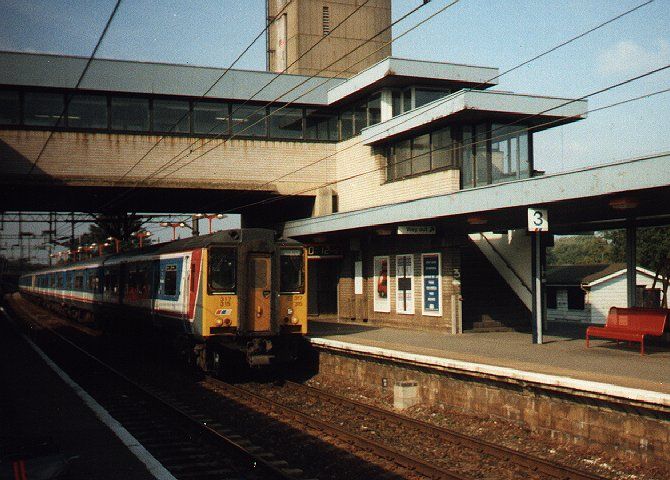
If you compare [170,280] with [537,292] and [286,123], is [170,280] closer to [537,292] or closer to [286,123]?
[537,292]

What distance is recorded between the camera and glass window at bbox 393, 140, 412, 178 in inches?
819

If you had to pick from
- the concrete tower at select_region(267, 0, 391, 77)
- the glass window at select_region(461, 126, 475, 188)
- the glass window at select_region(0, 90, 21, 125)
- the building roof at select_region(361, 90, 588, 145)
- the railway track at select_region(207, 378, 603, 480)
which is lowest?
the railway track at select_region(207, 378, 603, 480)

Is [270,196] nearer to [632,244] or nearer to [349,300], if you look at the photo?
[349,300]

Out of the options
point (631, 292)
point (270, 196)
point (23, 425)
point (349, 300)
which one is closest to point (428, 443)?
point (23, 425)

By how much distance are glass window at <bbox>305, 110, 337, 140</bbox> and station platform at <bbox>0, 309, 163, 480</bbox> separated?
13.7 m

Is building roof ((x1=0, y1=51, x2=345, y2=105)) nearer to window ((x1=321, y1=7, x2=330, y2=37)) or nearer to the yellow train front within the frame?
the yellow train front

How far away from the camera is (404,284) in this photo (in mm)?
19844

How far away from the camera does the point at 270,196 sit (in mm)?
26422

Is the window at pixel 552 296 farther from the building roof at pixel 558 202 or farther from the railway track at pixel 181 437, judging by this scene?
the railway track at pixel 181 437

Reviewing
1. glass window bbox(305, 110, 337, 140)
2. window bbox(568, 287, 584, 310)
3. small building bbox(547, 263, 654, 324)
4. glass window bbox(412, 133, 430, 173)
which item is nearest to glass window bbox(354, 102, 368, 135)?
glass window bbox(305, 110, 337, 140)

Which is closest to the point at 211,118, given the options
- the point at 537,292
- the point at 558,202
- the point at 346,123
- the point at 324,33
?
the point at 346,123

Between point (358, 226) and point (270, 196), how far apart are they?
27.6ft

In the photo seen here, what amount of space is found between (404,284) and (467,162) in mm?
3934

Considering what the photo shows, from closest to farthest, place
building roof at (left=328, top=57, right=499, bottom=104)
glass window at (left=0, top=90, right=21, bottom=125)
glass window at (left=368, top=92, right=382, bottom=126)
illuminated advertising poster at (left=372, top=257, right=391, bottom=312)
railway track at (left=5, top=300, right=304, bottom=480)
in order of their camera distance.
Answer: railway track at (left=5, top=300, right=304, bottom=480)
illuminated advertising poster at (left=372, top=257, right=391, bottom=312)
building roof at (left=328, top=57, right=499, bottom=104)
glass window at (left=0, top=90, right=21, bottom=125)
glass window at (left=368, top=92, right=382, bottom=126)
